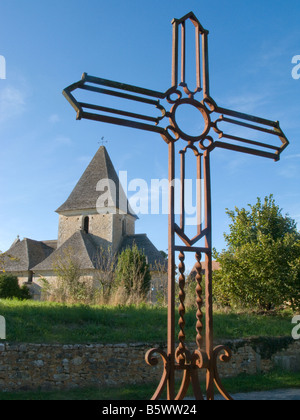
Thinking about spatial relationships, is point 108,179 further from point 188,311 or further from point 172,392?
point 172,392

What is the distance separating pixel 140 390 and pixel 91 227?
2779 cm

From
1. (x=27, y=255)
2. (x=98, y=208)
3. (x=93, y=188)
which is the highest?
(x=93, y=188)

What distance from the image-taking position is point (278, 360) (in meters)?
9.80

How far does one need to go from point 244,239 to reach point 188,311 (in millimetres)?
4966

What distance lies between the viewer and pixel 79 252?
3097 centimetres

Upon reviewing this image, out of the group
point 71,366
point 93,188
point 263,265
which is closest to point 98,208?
point 93,188

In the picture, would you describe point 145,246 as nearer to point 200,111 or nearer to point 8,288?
point 8,288

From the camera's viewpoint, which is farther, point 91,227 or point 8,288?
point 91,227

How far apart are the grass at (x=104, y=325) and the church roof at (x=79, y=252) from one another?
18.7 meters

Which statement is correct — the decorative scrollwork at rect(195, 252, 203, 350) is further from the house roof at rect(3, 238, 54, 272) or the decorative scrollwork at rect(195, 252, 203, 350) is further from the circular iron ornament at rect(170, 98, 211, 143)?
the house roof at rect(3, 238, 54, 272)

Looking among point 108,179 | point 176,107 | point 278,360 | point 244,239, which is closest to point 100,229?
point 108,179

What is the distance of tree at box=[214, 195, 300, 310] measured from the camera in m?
13.5

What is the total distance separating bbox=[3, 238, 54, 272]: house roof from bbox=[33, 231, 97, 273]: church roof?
2621 mm
